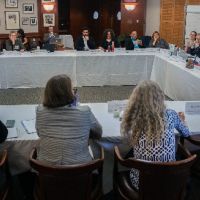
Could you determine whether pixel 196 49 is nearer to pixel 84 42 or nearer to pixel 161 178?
pixel 84 42

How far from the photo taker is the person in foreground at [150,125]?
7.27ft

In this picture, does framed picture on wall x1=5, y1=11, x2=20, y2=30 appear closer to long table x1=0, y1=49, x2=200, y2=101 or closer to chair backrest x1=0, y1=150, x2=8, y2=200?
long table x1=0, y1=49, x2=200, y2=101

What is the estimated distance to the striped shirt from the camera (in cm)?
224

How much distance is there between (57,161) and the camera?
2232mm

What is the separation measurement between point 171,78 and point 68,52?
7.05ft

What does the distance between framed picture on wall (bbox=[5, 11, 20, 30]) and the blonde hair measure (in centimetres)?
792

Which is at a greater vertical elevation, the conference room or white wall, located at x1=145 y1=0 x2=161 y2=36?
white wall, located at x1=145 y1=0 x2=161 y2=36

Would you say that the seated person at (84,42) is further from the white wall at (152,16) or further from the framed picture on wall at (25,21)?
the white wall at (152,16)

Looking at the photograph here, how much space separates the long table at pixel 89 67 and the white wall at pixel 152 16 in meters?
3.20

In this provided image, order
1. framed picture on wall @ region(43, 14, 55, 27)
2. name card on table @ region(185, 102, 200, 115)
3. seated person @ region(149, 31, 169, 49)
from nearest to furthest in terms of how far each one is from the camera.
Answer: name card on table @ region(185, 102, 200, 115) < seated person @ region(149, 31, 169, 49) < framed picture on wall @ region(43, 14, 55, 27)

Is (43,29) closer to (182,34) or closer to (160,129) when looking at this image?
(182,34)

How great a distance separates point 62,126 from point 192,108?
1499mm

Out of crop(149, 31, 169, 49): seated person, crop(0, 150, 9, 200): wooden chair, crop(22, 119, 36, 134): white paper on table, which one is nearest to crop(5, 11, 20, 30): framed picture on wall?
crop(149, 31, 169, 49): seated person

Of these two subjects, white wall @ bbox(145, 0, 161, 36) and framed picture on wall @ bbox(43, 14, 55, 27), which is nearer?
framed picture on wall @ bbox(43, 14, 55, 27)
